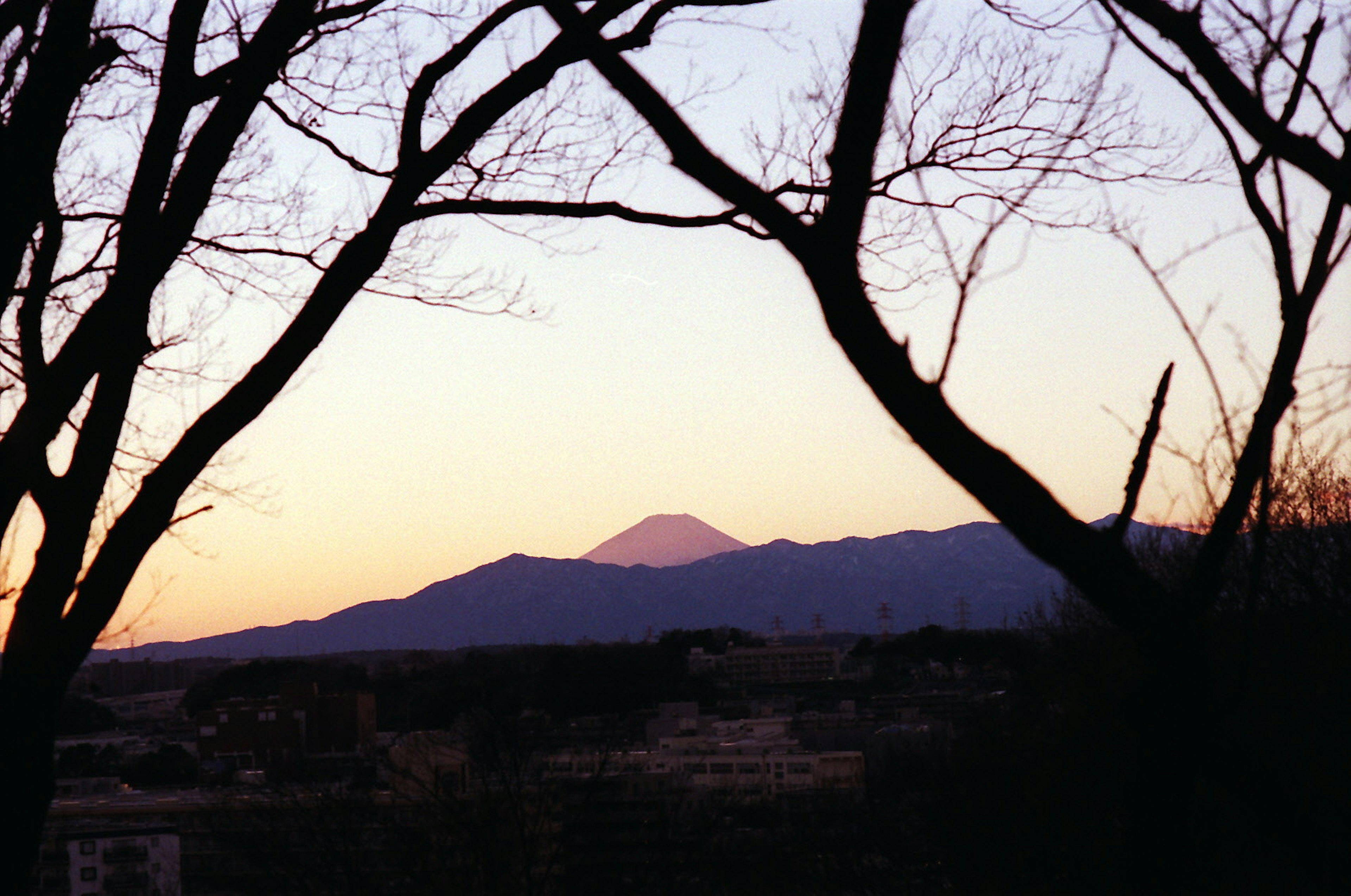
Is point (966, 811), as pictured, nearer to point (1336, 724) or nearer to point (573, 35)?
point (1336, 724)

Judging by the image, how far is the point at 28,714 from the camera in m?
2.53

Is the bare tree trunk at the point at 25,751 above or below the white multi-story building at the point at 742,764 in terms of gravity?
above

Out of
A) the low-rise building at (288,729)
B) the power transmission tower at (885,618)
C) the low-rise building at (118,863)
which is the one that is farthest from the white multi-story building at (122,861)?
the power transmission tower at (885,618)

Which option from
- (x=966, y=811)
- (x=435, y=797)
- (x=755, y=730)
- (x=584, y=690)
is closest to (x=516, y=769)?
(x=435, y=797)

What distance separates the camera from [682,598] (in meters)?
145

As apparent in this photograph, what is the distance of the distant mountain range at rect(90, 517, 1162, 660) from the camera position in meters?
117

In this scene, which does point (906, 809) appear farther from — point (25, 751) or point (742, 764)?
point (25, 751)

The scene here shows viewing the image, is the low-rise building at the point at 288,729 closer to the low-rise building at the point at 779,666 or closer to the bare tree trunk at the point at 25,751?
the bare tree trunk at the point at 25,751

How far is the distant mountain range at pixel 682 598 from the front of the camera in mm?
116625

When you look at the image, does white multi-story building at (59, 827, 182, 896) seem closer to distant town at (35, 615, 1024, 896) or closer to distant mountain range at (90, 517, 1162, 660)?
distant town at (35, 615, 1024, 896)

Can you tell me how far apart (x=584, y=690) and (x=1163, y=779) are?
30828 millimetres

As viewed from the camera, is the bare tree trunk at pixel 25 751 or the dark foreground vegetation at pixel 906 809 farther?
the dark foreground vegetation at pixel 906 809

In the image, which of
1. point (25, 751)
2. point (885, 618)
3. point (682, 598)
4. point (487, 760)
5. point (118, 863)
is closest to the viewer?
point (25, 751)

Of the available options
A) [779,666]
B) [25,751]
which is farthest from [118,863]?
[779,666]
